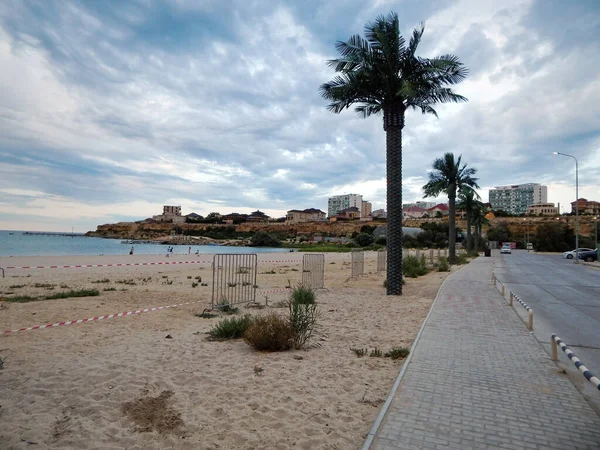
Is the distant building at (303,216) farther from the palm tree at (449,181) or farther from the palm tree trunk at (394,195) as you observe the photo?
the palm tree trunk at (394,195)

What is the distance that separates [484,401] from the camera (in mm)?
4418

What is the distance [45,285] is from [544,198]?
642ft

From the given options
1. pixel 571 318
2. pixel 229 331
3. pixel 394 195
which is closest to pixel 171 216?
pixel 394 195

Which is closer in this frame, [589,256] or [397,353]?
[397,353]

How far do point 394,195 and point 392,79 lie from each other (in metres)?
4.12

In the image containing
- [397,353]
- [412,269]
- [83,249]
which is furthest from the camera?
[83,249]

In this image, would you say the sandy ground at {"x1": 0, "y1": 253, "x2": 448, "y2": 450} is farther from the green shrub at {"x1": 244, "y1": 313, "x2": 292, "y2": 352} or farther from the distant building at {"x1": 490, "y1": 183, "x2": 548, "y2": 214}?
the distant building at {"x1": 490, "y1": 183, "x2": 548, "y2": 214}

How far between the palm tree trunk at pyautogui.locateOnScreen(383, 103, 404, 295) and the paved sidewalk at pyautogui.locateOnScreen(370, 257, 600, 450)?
6.37m

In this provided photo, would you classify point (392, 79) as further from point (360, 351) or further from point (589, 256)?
point (589, 256)

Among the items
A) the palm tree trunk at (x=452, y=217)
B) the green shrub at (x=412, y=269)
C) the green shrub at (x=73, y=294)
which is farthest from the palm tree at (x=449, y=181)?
the green shrub at (x=73, y=294)

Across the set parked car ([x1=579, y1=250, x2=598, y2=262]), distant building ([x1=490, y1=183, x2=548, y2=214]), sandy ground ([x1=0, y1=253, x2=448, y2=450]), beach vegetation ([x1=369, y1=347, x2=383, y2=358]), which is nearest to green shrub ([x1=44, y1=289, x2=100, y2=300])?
sandy ground ([x1=0, y1=253, x2=448, y2=450])

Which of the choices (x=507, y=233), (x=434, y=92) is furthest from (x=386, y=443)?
(x=507, y=233)

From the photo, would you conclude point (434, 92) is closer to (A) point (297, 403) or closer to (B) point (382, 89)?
(B) point (382, 89)

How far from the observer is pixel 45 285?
16.0 m
